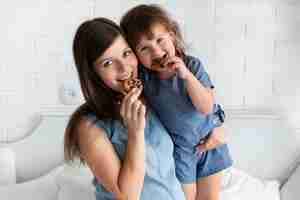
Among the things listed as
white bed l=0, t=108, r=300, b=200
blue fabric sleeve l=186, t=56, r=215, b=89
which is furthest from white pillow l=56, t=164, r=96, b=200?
blue fabric sleeve l=186, t=56, r=215, b=89

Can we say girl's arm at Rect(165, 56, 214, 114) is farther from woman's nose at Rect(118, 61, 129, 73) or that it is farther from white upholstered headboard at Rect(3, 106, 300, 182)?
white upholstered headboard at Rect(3, 106, 300, 182)

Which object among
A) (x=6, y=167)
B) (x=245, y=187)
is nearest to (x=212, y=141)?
(x=245, y=187)

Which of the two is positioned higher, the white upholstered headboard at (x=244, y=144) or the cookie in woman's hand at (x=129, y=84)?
the cookie in woman's hand at (x=129, y=84)

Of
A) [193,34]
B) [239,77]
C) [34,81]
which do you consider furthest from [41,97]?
[239,77]

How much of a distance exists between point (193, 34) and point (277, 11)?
36cm

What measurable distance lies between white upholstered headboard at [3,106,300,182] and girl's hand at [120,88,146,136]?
105 centimetres

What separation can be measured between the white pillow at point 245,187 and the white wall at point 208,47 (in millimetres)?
307

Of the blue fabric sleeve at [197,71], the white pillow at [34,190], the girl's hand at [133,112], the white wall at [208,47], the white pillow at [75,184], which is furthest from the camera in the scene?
the white wall at [208,47]

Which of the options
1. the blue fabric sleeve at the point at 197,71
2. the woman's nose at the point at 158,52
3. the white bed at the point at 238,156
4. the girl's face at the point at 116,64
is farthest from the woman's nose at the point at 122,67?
the white bed at the point at 238,156

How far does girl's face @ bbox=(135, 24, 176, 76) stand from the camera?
1.38 meters

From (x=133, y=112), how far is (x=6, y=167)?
3.89 ft

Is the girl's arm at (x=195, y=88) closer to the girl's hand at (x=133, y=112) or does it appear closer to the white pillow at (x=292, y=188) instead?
the girl's hand at (x=133, y=112)

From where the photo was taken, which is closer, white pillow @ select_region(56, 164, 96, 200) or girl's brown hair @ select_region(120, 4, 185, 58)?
girl's brown hair @ select_region(120, 4, 185, 58)

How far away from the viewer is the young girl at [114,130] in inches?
51.2
